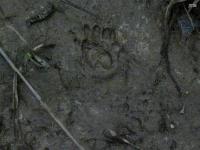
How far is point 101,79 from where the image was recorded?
2877 mm

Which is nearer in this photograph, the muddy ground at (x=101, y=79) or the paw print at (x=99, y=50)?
the muddy ground at (x=101, y=79)

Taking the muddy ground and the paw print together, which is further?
the paw print

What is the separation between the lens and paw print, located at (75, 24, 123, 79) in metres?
2.89

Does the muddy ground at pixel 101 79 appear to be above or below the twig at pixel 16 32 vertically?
below

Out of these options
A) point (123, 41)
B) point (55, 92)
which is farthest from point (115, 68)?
point (55, 92)

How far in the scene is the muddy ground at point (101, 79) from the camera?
9.12 ft

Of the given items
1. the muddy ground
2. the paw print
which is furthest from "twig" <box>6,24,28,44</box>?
the paw print

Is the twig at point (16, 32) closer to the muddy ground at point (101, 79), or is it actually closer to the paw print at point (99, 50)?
the muddy ground at point (101, 79)

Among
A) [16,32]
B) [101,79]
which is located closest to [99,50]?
[101,79]

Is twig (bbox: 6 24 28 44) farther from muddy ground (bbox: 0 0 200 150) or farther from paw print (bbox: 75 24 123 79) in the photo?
paw print (bbox: 75 24 123 79)

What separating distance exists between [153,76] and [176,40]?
0.74 feet

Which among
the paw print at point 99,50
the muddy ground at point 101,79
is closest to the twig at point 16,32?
the muddy ground at point 101,79

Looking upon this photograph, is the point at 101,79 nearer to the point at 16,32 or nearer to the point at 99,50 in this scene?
the point at 99,50

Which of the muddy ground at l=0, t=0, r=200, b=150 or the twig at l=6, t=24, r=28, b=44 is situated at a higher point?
the twig at l=6, t=24, r=28, b=44
